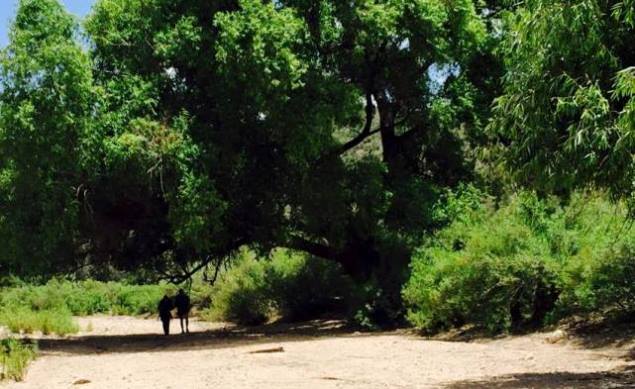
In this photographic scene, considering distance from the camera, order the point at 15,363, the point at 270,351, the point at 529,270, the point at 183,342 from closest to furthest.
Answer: the point at 15,363 → the point at 270,351 → the point at 529,270 → the point at 183,342

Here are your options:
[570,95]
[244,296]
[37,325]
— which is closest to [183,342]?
[37,325]

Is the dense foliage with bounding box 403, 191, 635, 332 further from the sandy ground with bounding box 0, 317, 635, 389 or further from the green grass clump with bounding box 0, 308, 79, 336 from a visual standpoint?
the green grass clump with bounding box 0, 308, 79, 336

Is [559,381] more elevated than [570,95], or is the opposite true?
[570,95]

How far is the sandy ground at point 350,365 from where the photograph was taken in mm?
11992

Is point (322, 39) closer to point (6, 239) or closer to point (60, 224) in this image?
point (60, 224)

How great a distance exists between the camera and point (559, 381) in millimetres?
11672

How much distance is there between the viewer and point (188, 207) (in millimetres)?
18797

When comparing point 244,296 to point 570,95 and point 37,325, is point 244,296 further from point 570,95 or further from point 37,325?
point 570,95

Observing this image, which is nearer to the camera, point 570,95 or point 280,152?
point 570,95

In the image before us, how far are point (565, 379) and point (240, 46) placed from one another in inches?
430

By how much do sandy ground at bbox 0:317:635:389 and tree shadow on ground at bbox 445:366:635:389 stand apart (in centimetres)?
1

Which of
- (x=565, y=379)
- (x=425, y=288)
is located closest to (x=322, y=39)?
(x=425, y=288)

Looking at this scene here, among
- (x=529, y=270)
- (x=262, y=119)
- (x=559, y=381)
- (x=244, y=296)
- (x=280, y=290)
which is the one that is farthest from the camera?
(x=244, y=296)

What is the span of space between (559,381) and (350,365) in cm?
386
